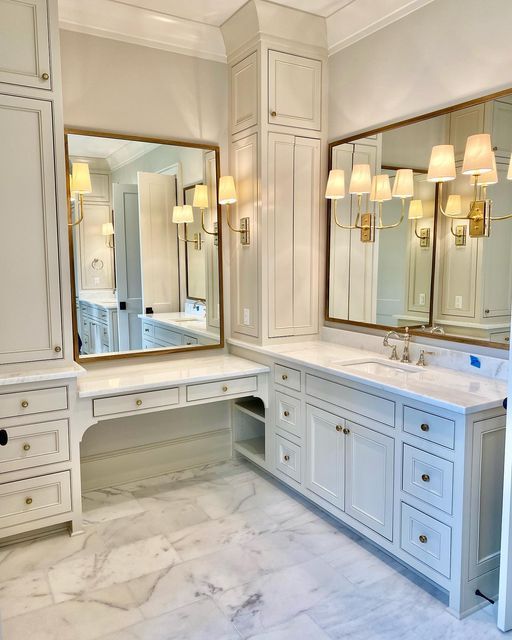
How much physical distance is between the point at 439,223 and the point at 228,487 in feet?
6.74

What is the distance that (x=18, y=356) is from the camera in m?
2.57

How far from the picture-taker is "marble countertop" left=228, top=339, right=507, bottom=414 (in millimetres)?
2070

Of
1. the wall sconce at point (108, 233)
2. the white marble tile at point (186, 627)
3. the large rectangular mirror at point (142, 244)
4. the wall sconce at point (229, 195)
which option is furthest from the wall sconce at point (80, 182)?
the white marble tile at point (186, 627)

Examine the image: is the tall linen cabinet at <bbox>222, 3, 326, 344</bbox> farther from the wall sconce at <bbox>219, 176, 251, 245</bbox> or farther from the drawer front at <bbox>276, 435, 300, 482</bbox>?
the drawer front at <bbox>276, 435, 300, 482</bbox>

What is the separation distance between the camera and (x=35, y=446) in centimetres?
256

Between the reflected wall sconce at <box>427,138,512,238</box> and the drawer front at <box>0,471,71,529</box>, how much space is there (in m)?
2.40

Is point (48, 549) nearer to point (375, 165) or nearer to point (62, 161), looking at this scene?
point (62, 161)

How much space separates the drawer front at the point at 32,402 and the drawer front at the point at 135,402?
194 millimetres

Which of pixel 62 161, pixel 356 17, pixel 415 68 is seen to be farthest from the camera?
pixel 356 17

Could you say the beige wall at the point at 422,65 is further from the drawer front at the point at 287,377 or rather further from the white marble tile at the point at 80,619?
the white marble tile at the point at 80,619

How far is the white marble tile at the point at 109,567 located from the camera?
230 centimetres

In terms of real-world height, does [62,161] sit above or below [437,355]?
above

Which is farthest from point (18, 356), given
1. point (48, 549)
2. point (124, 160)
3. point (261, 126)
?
point (261, 126)

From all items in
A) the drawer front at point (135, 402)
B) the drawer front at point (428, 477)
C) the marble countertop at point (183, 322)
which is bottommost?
the drawer front at point (428, 477)
